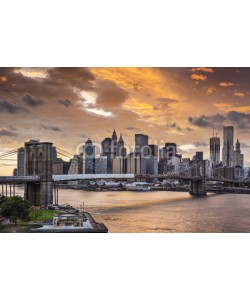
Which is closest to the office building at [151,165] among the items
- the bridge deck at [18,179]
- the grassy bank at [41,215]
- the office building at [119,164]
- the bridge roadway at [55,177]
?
the office building at [119,164]

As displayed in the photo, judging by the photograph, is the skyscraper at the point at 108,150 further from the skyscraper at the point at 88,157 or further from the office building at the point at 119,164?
the skyscraper at the point at 88,157

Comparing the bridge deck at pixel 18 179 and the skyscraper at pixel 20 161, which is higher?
the skyscraper at pixel 20 161

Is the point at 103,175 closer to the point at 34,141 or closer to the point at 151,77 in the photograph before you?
the point at 34,141

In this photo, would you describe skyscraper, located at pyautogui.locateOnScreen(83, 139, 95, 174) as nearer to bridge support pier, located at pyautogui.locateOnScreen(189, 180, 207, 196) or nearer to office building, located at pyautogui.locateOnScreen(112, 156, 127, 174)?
office building, located at pyautogui.locateOnScreen(112, 156, 127, 174)

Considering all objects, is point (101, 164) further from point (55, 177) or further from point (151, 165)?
point (151, 165)

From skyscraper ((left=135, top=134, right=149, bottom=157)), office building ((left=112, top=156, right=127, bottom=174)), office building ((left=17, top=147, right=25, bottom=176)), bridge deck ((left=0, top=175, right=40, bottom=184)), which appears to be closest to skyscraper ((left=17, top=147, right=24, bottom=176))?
office building ((left=17, top=147, right=25, bottom=176))

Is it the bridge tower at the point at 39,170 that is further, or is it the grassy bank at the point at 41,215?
the bridge tower at the point at 39,170
